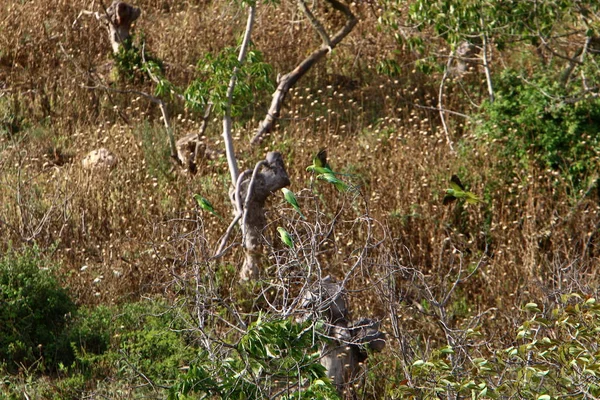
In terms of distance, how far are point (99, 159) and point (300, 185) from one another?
181 cm

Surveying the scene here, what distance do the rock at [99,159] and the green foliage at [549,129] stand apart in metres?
3.10

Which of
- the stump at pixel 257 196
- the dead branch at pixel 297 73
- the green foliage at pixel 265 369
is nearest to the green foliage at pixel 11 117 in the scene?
the dead branch at pixel 297 73

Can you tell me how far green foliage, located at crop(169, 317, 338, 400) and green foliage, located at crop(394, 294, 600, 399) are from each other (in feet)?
1.30

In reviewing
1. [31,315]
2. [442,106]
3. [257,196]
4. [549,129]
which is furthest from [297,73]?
[31,315]

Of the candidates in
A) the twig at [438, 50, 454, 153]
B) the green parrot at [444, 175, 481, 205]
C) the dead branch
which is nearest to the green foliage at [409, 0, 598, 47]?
the twig at [438, 50, 454, 153]

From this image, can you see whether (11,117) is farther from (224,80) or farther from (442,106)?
(442,106)

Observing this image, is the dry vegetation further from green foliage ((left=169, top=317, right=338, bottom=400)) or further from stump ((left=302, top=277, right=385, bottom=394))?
green foliage ((left=169, top=317, right=338, bottom=400))

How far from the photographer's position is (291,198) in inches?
145

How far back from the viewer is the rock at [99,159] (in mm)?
7652

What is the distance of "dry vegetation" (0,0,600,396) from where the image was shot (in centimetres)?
566

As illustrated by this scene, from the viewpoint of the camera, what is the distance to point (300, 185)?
715 cm

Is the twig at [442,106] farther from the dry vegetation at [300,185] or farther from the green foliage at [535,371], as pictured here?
the green foliage at [535,371]

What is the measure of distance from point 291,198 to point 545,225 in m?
3.34

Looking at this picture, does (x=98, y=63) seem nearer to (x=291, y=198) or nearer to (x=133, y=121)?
(x=133, y=121)
